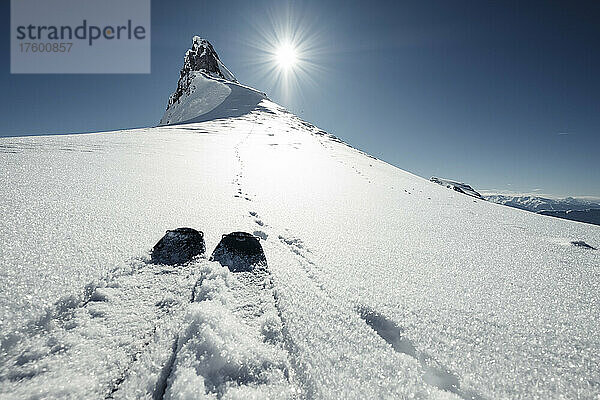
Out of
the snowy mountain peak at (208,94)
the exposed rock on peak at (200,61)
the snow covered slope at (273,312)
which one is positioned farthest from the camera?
the exposed rock on peak at (200,61)

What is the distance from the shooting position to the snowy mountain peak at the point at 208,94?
85.7 ft

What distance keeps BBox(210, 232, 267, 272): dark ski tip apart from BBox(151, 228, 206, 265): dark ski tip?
161 millimetres

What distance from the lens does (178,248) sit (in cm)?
180

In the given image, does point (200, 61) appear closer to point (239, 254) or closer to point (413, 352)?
point (239, 254)

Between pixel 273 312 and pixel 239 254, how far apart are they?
56 centimetres

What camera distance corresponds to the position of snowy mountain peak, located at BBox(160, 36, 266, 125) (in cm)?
2611

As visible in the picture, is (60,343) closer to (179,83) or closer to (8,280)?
(8,280)

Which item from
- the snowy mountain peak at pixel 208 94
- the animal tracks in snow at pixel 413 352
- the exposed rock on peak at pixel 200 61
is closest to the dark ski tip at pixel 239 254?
the animal tracks in snow at pixel 413 352

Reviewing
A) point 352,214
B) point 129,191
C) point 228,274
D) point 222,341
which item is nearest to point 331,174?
point 352,214

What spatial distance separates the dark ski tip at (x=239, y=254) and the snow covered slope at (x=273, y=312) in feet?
0.30

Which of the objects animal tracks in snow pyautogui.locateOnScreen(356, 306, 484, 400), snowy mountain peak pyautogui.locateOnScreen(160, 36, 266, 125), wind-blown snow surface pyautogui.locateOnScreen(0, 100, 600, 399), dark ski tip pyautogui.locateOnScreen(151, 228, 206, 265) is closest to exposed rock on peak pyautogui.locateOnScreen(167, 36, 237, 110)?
snowy mountain peak pyautogui.locateOnScreen(160, 36, 266, 125)

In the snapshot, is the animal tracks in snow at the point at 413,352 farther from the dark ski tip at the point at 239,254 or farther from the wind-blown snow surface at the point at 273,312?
the dark ski tip at the point at 239,254

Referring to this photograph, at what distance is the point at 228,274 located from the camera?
5.28ft

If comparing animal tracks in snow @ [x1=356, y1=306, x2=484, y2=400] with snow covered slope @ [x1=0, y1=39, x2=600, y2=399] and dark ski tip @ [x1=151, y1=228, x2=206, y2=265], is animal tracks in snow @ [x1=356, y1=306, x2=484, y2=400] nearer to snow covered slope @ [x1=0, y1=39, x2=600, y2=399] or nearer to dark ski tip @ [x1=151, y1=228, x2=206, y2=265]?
snow covered slope @ [x1=0, y1=39, x2=600, y2=399]
